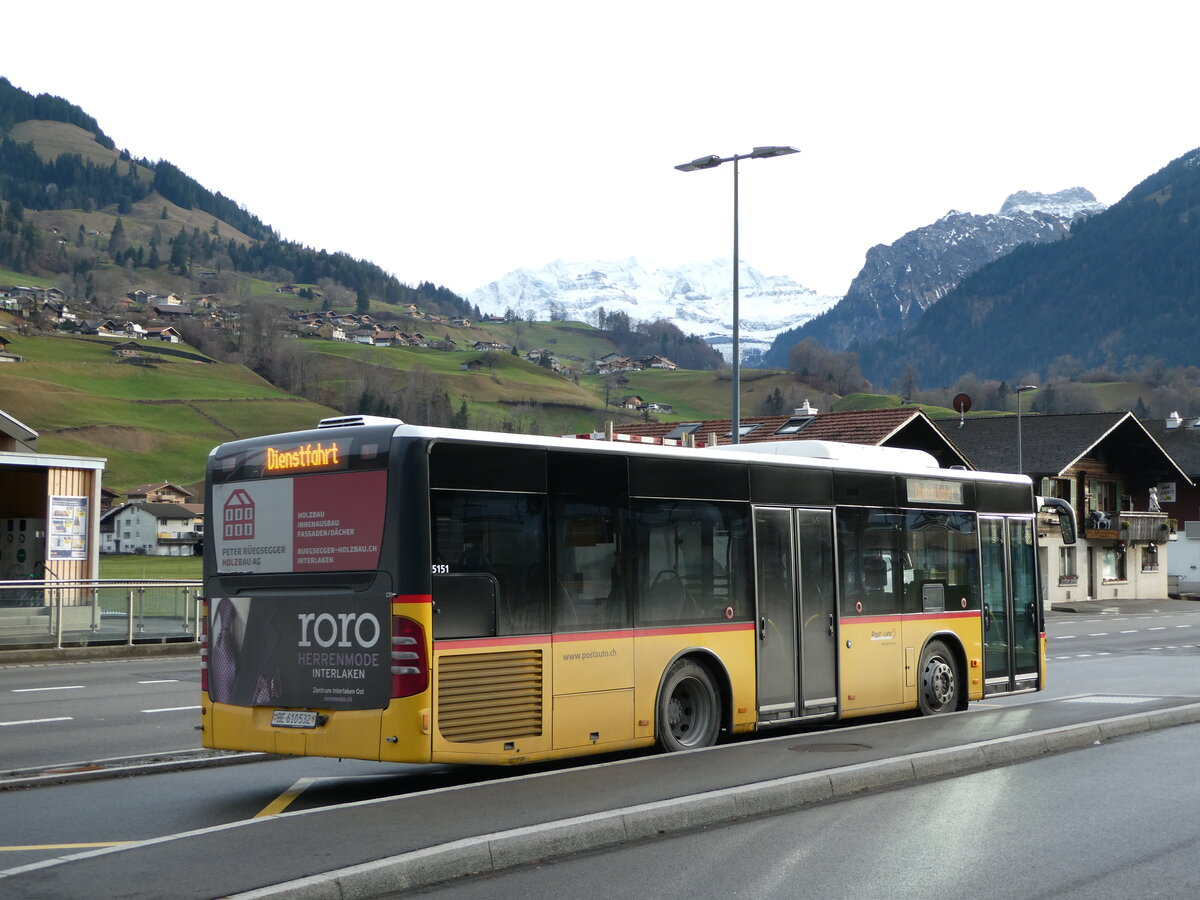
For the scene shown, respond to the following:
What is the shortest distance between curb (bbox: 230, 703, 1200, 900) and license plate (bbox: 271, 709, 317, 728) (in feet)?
8.27

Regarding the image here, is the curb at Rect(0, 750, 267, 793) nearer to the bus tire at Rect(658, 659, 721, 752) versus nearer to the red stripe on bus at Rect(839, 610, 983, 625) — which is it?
the bus tire at Rect(658, 659, 721, 752)

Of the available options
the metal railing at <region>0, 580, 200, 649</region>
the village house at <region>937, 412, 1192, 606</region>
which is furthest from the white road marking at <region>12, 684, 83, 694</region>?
the village house at <region>937, 412, 1192, 606</region>

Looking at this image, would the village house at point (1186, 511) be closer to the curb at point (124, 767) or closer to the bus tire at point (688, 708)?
the bus tire at point (688, 708)

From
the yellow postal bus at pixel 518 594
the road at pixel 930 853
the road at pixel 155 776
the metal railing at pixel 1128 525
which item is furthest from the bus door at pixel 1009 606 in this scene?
the metal railing at pixel 1128 525

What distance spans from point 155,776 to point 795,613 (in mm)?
6025

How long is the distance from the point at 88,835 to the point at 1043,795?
676 centimetres

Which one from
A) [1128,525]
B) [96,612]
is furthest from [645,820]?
[1128,525]

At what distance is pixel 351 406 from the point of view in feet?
543

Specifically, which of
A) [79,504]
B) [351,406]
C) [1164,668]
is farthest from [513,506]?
[351,406]

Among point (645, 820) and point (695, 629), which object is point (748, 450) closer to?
point (695, 629)

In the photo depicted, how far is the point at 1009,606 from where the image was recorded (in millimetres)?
17078

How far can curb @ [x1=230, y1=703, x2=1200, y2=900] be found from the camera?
715 cm

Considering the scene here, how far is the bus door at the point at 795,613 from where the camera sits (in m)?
13.2

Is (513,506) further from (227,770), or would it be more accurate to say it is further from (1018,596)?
(1018,596)
